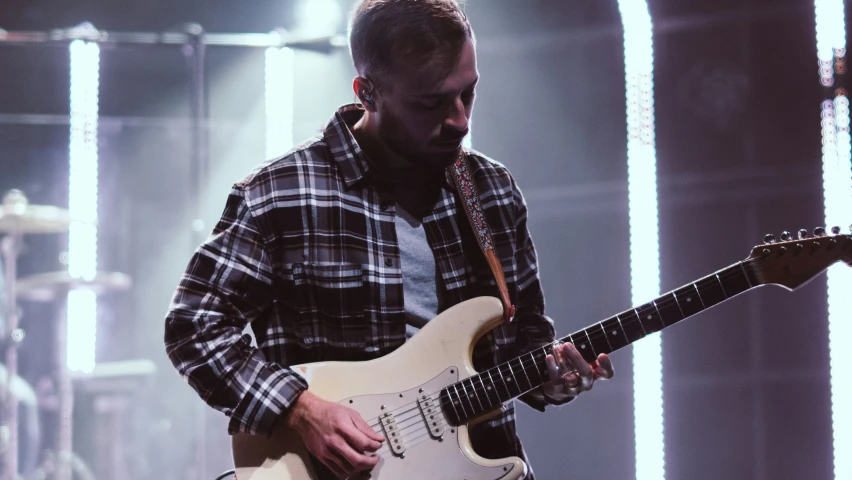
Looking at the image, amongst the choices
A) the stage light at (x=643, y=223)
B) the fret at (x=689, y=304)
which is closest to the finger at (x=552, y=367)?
the fret at (x=689, y=304)

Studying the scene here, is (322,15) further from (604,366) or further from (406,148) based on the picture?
(604,366)

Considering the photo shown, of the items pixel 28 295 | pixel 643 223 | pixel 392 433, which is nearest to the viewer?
pixel 392 433

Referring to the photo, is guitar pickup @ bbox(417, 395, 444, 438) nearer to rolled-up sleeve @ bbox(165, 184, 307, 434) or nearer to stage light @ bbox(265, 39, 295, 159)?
rolled-up sleeve @ bbox(165, 184, 307, 434)

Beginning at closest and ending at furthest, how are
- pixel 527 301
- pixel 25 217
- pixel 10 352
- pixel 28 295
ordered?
1. pixel 527 301
2. pixel 25 217
3. pixel 10 352
4. pixel 28 295

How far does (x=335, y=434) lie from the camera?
186 cm

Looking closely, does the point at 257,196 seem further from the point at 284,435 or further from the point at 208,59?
the point at 208,59

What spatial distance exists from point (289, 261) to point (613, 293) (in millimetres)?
2593

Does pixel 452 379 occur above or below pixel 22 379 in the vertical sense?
above

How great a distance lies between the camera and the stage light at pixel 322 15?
514 centimetres

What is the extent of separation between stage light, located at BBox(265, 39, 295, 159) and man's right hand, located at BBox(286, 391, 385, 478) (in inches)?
140

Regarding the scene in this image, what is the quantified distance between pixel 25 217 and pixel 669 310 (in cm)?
432

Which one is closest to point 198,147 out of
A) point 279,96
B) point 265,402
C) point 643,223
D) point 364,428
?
point 279,96

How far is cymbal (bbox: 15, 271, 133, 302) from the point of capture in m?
5.19

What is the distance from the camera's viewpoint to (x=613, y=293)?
4.28 metres
